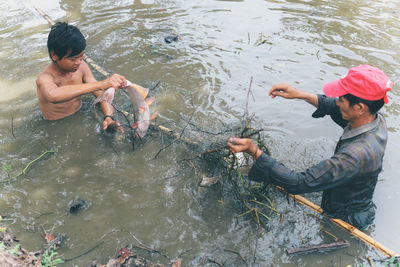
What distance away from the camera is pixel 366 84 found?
8.71 ft

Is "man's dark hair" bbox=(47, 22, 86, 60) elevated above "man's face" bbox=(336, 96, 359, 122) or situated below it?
above

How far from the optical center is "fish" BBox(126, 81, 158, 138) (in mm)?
4004

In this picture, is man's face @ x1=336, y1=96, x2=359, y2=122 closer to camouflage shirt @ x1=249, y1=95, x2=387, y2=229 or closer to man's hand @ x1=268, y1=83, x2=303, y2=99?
camouflage shirt @ x1=249, y1=95, x2=387, y2=229

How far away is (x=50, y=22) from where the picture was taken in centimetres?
775

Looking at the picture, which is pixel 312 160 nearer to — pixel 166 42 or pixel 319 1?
pixel 166 42

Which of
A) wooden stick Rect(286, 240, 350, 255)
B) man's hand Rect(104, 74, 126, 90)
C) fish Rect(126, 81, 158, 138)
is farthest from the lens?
fish Rect(126, 81, 158, 138)

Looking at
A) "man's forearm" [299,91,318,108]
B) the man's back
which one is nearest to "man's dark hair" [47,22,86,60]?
the man's back

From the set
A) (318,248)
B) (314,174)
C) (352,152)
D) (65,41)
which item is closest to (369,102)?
(352,152)

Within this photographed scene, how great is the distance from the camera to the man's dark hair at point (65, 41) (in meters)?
3.83

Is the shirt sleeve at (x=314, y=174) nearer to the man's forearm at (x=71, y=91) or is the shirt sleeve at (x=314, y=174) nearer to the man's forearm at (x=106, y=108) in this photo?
the man's forearm at (x=71, y=91)

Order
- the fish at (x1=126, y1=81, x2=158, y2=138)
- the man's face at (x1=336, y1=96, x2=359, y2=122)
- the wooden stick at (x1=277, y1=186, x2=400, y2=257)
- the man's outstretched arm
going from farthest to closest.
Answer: the fish at (x1=126, y1=81, x2=158, y2=138)
the man's outstretched arm
the wooden stick at (x1=277, y1=186, x2=400, y2=257)
the man's face at (x1=336, y1=96, x2=359, y2=122)

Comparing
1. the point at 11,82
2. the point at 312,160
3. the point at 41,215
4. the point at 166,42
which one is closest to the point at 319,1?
the point at 166,42

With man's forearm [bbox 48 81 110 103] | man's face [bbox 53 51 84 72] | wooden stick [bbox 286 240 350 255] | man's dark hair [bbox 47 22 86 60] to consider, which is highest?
man's dark hair [bbox 47 22 86 60]

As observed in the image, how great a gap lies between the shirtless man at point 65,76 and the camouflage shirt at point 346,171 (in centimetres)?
216
